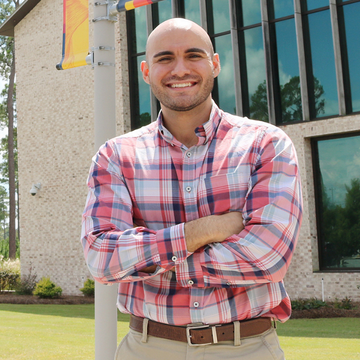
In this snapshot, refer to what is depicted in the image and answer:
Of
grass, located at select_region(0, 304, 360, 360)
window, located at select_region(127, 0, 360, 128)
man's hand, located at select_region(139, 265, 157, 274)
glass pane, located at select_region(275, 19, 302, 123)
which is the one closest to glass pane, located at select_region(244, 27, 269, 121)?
window, located at select_region(127, 0, 360, 128)

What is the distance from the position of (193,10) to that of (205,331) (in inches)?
672

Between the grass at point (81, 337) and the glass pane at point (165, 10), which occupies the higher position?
the glass pane at point (165, 10)

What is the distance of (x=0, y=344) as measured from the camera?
995cm

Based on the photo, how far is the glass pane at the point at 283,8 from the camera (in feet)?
52.2

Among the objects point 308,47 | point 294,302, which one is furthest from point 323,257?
point 308,47

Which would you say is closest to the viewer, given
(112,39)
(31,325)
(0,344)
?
(112,39)

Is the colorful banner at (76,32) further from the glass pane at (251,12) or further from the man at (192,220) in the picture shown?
the glass pane at (251,12)

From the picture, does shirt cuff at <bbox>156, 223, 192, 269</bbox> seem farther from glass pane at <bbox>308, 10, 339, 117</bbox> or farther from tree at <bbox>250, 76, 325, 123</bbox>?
tree at <bbox>250, 76, 325, 123</bbox>

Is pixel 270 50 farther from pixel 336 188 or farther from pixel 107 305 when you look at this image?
pixel 107 305

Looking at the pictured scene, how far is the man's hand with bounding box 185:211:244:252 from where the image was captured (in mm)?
2199

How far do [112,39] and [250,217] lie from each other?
3.05 meters

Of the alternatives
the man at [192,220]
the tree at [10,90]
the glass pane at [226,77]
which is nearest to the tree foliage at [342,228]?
the glass pane at [226,77]

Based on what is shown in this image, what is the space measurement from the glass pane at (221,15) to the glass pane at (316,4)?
270cm

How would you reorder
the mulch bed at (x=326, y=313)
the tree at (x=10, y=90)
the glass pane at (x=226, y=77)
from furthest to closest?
1. the tree at (x=10, y=90)
2. the glass pane at (x=226, y=77)
3. the mulch bed at (x=326, y=313)
